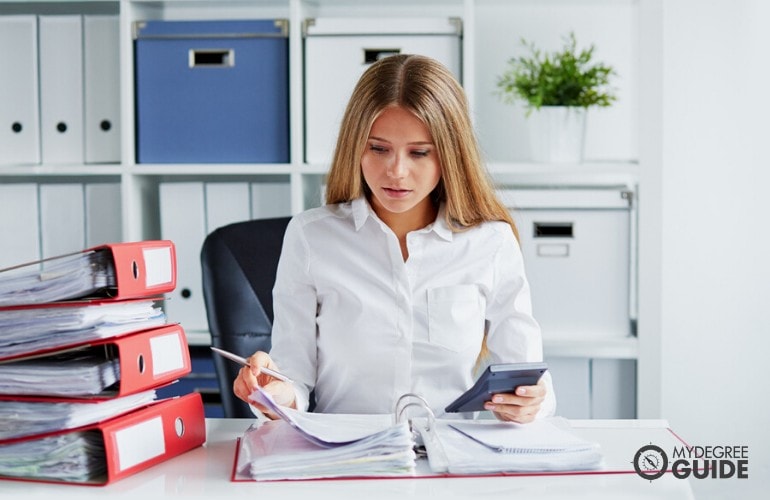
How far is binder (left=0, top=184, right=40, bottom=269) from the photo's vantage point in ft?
7.74

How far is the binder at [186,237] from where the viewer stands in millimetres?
2338

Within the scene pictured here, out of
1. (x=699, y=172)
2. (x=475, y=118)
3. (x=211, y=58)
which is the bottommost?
(x=699, y=172)

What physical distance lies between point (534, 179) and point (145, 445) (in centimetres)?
159

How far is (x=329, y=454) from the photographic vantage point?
3.34ft

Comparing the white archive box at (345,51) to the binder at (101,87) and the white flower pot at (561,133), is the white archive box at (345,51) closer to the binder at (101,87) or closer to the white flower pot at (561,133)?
the white flower pot at (561,133)

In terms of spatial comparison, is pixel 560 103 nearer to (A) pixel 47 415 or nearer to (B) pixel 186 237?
(B) pixel 186 237

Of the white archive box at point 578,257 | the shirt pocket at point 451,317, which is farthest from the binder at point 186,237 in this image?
the shirt pocket at point 451,317

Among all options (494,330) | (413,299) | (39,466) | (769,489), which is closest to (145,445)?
(39,466)

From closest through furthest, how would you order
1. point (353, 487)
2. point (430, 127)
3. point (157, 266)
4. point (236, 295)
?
point (353, 487) → point (157, 266) → point (430, 127) → point (236, 295)

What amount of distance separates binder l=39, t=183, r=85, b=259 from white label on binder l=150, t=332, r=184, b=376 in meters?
1.32

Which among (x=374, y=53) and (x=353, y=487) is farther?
(x=374, y=53)

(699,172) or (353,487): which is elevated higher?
(699,172)

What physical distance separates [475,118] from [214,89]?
615 millimetres

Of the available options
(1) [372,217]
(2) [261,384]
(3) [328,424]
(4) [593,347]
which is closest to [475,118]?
(4) [593,347]
